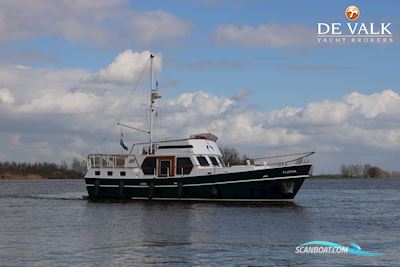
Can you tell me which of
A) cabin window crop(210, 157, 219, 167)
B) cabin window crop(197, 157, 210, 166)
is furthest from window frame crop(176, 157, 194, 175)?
cabin window crop(210, 157, 219, 167)

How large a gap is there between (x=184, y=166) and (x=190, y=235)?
20.0 metres

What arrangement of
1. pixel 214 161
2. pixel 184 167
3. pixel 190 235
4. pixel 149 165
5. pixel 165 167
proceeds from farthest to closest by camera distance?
pixel 149 165
pixel 214 161
pixel 165 167
pixel 184 167
pixel 190 235

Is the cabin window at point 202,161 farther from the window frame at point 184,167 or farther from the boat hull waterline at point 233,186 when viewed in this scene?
the boat hull waterline at point 233,186

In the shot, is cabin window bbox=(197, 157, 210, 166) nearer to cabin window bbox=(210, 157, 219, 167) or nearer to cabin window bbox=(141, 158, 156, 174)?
cabin window bbox=(210, 157, 219, 167)

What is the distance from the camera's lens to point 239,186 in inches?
1869

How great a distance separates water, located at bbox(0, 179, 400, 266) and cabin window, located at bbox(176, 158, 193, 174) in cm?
332

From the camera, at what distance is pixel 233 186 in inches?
1875

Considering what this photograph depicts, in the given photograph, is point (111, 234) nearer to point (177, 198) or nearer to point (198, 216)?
point (198, 216)

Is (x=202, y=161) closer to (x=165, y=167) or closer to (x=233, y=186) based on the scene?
(x=165, y=167)

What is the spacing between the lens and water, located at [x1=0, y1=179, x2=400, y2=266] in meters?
22.4

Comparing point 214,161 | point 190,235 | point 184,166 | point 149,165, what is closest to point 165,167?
point 149,165

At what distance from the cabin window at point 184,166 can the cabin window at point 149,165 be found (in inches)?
88.2

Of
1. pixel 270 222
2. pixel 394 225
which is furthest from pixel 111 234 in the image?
pixel 394 225

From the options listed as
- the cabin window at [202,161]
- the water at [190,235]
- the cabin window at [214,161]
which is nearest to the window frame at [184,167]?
the cabin window at [202,161]
